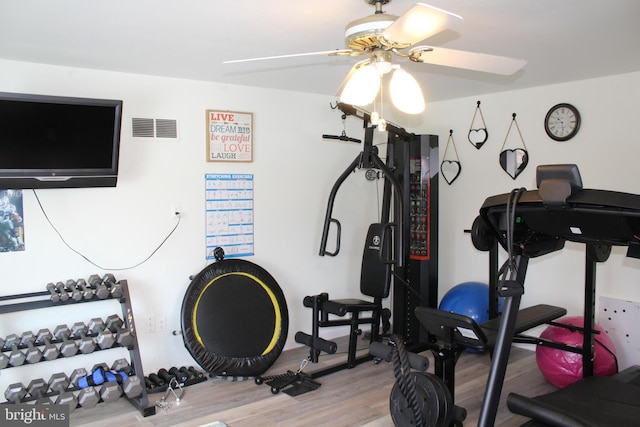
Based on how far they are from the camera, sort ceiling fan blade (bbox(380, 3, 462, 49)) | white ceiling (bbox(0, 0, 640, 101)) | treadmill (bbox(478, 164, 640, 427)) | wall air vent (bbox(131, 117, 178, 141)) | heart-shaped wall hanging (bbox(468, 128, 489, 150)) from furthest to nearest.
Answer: heart-shaped wall hanging (bbox(468, 128, 489, 150)), wall air vent (bbox(131, 117, 178, 141)), white ceiling (bbox(0, 0, 640, 101)), treadmill (bbox(478, 164, 640, 427)), ceiling fan blade (bbox(380, 3, 462, 49))

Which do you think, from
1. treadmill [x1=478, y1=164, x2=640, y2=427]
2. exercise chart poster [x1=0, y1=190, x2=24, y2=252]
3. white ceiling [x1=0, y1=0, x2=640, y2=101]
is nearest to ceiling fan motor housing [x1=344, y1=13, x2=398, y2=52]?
white ceiling [x1=0, y1=0, x2=640, y2=101]

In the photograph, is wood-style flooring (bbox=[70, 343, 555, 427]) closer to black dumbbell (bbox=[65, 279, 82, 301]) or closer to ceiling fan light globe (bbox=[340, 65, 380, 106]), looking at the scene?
black dumbbell (bbox=[65, 279, 82, 301])

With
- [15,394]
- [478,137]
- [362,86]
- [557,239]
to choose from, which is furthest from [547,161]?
[15,394]

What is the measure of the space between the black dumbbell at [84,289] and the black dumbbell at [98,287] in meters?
0.03

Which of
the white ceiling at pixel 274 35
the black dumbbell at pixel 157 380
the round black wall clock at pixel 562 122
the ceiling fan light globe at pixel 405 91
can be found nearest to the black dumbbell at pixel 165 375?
the black dumbbell at pixel 157 380

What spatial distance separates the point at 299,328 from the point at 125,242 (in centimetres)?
163

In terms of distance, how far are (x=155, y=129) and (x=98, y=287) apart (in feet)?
3.81

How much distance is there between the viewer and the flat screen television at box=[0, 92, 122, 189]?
2.78 metres

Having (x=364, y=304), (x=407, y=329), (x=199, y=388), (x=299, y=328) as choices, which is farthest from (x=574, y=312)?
(x=199, y=388)

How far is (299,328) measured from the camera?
4289 millimetres

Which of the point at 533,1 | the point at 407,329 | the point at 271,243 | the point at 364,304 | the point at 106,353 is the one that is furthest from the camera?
the point at 407,329

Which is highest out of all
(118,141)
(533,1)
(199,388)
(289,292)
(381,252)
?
(533,1)

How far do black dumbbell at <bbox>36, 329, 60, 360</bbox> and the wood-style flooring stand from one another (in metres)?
0.44

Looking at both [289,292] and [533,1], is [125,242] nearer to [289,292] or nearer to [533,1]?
[289,292]
